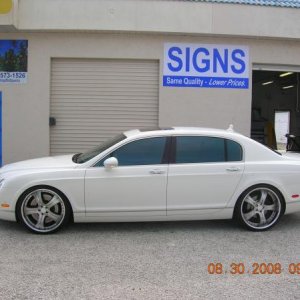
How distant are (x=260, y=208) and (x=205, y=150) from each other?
3.74 ft

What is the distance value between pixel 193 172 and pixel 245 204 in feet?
2.95

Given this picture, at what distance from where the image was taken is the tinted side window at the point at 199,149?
6.18 m

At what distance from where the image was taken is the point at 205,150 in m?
6.25

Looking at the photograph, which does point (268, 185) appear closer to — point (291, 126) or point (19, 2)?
point (19, 2)

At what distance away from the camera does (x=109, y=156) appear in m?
6.04

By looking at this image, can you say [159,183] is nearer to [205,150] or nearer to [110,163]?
[110,163]

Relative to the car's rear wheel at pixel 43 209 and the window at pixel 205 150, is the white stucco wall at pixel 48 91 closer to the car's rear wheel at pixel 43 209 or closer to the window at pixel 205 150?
the window at pixel 205 150

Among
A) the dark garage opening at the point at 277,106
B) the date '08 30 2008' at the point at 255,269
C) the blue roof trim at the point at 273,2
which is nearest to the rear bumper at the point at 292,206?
the date '08 30 2008' at the point at 255,269

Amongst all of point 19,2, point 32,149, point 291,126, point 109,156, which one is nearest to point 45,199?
point 109,156

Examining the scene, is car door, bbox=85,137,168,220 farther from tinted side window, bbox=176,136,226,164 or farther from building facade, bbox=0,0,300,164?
building facade, bbox=0,0,300,164

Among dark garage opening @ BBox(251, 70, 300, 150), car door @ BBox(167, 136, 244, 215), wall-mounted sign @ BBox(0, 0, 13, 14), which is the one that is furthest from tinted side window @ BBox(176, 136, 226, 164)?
dark garage opening @ BBox(251, 70, 300, 150)

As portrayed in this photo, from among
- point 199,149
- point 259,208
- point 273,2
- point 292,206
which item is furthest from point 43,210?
point 273,2

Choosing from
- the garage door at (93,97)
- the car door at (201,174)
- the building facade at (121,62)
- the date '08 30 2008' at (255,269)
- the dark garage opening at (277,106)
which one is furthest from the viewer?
the dark garage opening at (277,106)

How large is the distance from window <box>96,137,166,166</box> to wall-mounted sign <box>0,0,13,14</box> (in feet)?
18.2
